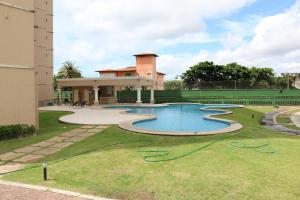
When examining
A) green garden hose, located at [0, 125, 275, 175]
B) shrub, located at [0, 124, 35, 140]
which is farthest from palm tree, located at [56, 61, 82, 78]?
green garden hose, located at [0, 125, 275, 175]

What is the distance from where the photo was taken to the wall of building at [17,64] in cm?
1307

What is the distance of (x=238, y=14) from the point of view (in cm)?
2308

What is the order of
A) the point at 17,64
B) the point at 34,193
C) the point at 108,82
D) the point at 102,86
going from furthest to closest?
the point at 102,86 → the point at 108,82 → the point at 17,64 → the point at 34,193

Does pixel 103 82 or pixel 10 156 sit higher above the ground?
pixel 103 82

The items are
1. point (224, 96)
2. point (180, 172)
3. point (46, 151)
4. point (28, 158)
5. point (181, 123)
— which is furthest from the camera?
point (224, 96)

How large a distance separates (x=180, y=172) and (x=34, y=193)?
3.38 meters

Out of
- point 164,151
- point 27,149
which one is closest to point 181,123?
point 164,151

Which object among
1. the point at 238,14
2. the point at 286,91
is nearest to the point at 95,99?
the point at 238,14

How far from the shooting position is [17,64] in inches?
537

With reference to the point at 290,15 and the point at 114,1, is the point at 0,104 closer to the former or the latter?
the point at 114,1

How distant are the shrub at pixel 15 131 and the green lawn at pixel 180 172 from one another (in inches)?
155

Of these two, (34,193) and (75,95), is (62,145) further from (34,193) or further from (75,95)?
(75,95)

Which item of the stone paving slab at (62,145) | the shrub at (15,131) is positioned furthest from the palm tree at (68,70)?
the stone paving slab at (62,145)

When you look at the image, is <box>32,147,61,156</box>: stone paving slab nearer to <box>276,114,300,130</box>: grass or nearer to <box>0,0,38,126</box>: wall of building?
<box>0,0,38,126</box>: wall of building
